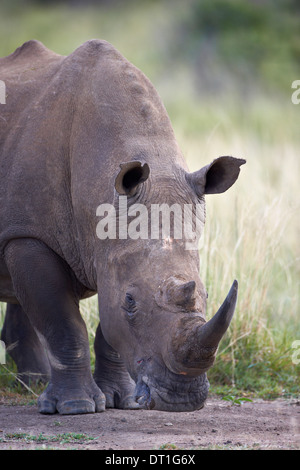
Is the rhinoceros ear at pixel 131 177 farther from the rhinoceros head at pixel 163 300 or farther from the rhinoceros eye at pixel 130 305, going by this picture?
the rhinoceros eye at pixel 130 305

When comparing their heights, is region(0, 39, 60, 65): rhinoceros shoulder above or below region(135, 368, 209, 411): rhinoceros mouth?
above

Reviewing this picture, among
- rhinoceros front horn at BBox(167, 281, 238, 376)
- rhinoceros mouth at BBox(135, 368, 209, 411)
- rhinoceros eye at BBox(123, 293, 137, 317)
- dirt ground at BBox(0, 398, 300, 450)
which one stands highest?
rhinoceros eye at BBox(123, 293, 137, 317)

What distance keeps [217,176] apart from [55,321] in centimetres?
140

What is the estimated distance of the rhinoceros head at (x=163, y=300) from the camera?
4.87 meters

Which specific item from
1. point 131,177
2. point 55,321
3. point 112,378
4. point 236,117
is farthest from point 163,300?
point 236,117

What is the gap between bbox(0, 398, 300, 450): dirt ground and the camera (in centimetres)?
521

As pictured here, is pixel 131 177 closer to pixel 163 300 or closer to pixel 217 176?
pixel 217 176

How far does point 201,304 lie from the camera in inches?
202

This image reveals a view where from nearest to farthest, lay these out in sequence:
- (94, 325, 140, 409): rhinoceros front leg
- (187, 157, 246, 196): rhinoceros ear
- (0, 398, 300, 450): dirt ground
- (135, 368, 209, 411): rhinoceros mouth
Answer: (135, 368, 209, 411): rhinoceros mouth
(0, 398, 300, 450): dirt ground
(187, 157, 246, 196): rhinoceros ear
(94, 325, 140, 409): rhinoceros front leg

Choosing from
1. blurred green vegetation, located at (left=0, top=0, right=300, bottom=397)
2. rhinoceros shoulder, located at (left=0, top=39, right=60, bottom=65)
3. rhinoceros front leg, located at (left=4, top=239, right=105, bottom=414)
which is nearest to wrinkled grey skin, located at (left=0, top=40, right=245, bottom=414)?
rhinoceros front leg, located at (left=4, top=239, right=105, bottom=414)

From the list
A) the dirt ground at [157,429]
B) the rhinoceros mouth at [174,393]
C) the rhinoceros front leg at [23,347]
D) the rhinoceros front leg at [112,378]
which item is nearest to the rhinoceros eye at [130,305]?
the rhinoceros mouth at [174,393]

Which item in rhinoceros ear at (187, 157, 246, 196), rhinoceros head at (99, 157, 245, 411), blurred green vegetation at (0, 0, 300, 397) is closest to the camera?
rhinoceros head at (99, 157, 245, 411)

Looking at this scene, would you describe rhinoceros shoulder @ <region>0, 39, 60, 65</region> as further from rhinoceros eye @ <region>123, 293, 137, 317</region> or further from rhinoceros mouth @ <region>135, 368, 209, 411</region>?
rhinoceros mouth @ <region>135, 368, 209, 411</region>

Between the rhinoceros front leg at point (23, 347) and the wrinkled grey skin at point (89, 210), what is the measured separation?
883 millimetres
